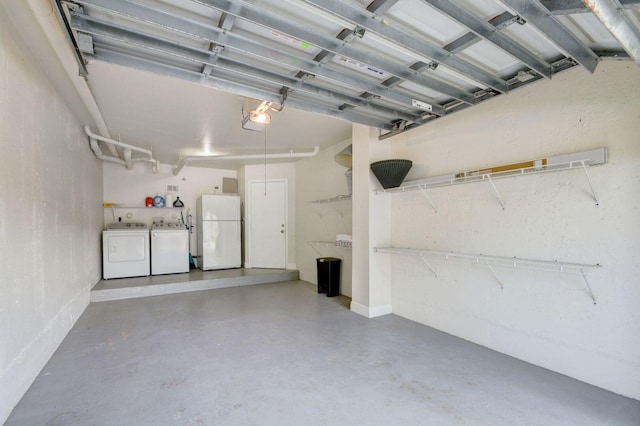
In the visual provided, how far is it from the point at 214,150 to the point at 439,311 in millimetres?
4691

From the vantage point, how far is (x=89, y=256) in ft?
15.1

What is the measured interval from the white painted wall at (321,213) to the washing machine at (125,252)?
2992 mm

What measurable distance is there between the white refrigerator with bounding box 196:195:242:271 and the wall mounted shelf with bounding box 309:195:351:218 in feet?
6.76

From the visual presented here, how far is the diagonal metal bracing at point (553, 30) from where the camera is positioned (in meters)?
1.52

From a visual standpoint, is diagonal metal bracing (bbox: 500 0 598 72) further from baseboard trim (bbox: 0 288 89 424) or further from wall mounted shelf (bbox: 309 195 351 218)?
baseboard trim (bbox: 0 288 89 424)

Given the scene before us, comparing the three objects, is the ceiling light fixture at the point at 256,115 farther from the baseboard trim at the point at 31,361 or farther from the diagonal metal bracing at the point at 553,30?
the baseboard trim at the point at 31,361

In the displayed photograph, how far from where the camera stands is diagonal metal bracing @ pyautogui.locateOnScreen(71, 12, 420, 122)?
1.72 meters

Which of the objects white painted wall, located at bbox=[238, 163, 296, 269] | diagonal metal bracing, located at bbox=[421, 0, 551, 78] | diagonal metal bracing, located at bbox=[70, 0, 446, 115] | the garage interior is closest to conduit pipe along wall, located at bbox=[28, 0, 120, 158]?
the garage interior

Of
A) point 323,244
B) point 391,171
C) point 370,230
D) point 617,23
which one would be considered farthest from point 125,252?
point 617,23

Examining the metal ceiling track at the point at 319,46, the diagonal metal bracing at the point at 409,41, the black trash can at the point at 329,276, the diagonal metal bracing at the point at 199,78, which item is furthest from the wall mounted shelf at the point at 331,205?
the diagonal metal bracing at the point at 409,41

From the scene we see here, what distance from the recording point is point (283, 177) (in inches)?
265

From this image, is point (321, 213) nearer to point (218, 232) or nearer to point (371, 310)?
point (371, 310)

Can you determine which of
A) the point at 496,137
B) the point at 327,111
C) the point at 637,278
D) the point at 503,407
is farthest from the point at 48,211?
the point at 637,278

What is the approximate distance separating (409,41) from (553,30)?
77 cm
